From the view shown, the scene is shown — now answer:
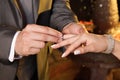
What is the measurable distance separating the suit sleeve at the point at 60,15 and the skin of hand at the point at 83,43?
22cm

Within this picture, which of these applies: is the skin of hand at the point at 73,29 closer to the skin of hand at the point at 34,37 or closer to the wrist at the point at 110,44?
the wrist at the point at 110,44

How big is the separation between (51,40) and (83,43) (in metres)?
0.19

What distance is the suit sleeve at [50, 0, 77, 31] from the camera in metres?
1.49

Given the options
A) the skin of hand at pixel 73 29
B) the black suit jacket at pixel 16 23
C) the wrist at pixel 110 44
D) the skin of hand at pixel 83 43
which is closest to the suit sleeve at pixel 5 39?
the black suit jacket at pixel 16 23

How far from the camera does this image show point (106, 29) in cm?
241

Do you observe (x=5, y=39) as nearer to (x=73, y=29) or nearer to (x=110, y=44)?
(x=73, y=29)

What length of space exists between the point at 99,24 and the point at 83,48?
1.28 metres

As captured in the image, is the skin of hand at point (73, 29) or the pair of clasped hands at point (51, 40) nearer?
the pair of clasped hands at point (51, 40)

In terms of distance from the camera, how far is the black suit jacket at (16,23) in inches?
47.4

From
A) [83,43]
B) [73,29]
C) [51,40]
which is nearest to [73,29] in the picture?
[73,29]

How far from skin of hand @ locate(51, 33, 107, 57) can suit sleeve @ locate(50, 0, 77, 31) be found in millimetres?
225

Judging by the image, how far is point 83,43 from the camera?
1263 mm

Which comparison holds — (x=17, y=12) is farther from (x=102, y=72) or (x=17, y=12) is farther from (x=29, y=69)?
(x=102, y=72)

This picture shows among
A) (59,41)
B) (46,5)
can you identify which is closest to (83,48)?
(59,41)
